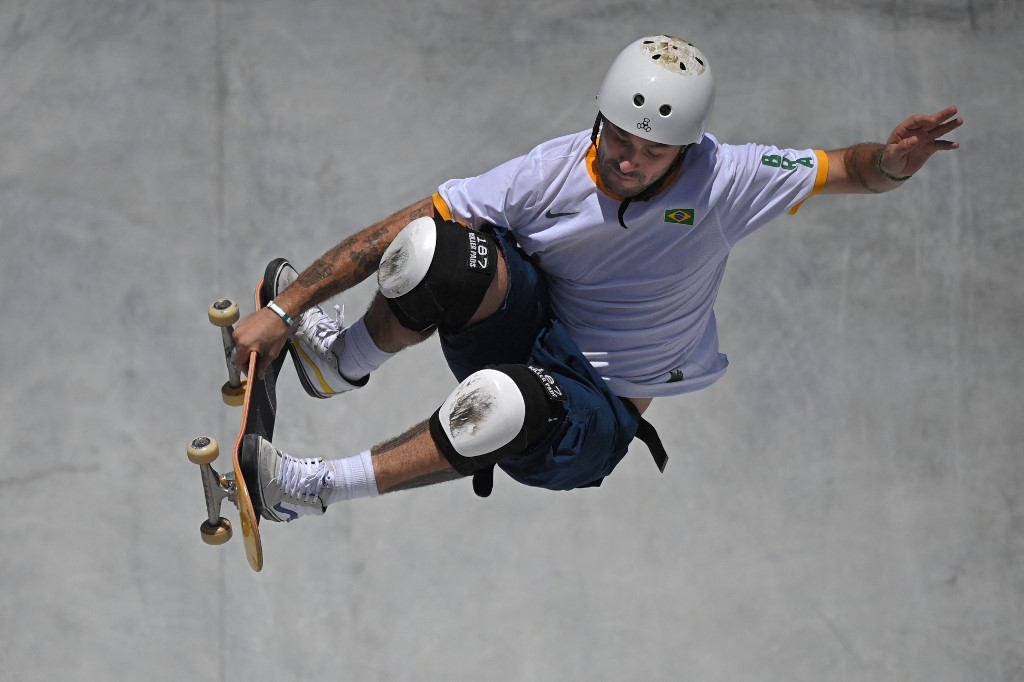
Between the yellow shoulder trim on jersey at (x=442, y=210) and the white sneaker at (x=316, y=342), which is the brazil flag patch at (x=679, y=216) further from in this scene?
the white sneaker at (x=316, y=342)

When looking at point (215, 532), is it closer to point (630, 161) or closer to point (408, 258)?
point (408, 258)

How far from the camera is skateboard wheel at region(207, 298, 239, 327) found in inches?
142

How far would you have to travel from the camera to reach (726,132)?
607 cm

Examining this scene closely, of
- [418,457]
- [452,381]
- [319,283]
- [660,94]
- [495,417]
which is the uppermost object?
[660,94]

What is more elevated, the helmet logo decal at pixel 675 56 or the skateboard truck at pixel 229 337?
the helmet logo decal at pixel 675 56

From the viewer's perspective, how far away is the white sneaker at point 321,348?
4004 mm

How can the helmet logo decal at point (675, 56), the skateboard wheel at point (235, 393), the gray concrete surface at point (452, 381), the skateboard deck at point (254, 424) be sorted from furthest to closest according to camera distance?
the gray concrete surface at point (452, 381)
the skateboard wheel at point (235, 393)
the helmet logo decal at point (675, 56)
the skateboard deck at point (254, 424)

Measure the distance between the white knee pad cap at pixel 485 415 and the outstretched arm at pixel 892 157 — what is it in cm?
115

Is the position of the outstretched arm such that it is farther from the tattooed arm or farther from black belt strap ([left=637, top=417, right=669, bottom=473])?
the tattooed arm

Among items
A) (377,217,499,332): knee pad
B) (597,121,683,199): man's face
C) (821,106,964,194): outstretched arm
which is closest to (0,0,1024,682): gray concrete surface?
(377,217,499,332): knee pad

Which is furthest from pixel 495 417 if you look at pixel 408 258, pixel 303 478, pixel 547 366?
pixel 303 478

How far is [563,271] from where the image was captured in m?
3.71

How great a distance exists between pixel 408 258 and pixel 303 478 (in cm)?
70

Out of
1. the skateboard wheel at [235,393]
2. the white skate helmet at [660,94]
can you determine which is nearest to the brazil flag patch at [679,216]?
the white skate helmet at [660,94]
